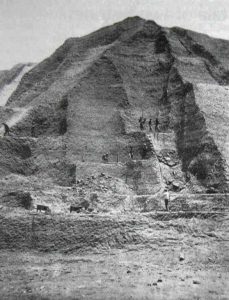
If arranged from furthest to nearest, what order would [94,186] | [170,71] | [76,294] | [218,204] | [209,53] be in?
1. [209,53]
2. [170,71]
3. [94,186]
4. [218,204]
5. [76,294]

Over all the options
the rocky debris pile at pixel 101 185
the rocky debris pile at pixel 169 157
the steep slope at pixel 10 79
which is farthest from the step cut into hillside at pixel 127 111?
the steep slope at pixel 10 79

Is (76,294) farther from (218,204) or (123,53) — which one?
(123,53)

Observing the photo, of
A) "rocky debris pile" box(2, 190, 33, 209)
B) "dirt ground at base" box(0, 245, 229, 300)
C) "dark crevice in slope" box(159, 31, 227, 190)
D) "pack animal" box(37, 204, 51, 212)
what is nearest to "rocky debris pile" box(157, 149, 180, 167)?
"dark crevice in slope" box(159, 31, 227, 190)

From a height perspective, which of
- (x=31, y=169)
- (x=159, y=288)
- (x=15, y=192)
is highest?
(x=159, y=288)

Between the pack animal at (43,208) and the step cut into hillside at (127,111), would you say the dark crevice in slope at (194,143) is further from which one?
the pack animal at (43,208)

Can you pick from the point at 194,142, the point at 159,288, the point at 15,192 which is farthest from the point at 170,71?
the point at 159,288

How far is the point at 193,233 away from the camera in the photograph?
992 inches

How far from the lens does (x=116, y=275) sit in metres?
20.7

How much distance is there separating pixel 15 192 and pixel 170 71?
24178mm

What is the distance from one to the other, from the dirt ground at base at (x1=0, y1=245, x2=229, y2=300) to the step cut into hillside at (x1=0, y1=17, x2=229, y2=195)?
9.93 metres

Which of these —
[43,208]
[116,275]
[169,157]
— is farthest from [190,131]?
[116,275]

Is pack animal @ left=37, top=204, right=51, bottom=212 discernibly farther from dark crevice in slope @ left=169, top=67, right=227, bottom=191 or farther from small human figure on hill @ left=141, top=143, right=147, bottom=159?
small human figure on hill @ left=141, top=143, right=147, bottom=159

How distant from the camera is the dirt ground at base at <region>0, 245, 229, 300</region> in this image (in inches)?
728

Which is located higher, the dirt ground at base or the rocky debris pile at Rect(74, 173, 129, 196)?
the dirt ground at base
